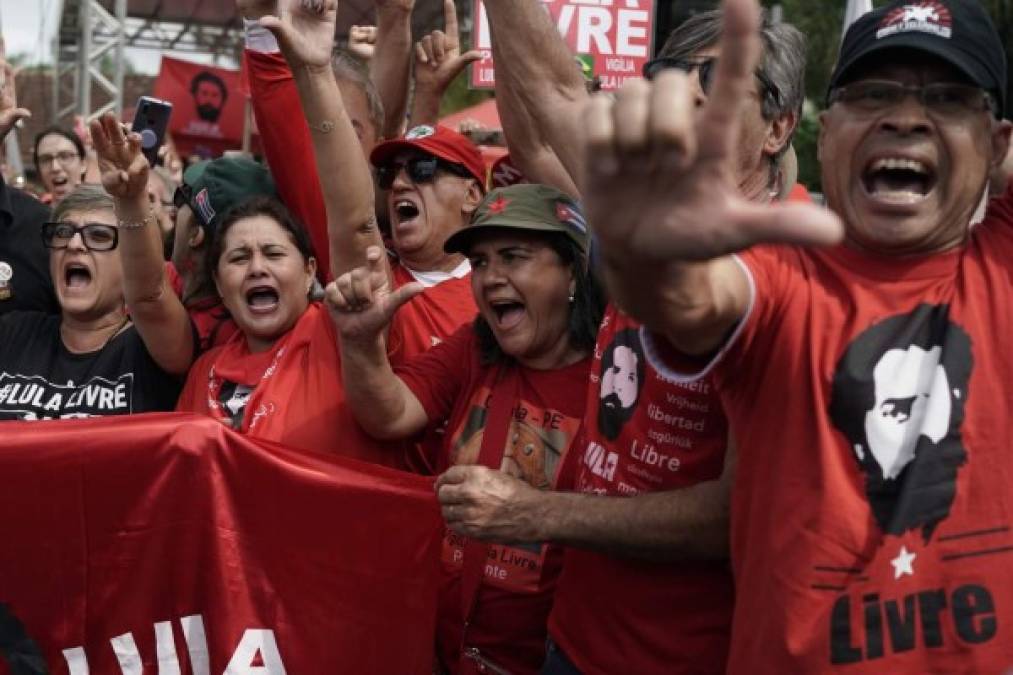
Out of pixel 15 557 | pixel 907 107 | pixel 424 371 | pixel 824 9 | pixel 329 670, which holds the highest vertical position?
pixel 824 9

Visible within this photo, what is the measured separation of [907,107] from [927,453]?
0.56m

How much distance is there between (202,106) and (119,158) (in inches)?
505

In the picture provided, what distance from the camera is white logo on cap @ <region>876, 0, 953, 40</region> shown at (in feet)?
6.97

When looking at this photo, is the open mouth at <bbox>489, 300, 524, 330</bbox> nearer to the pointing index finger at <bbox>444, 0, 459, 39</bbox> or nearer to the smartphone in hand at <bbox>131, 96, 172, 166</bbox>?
the smartphone in hand at <bbox>131, 96, 172, 166</bbox>

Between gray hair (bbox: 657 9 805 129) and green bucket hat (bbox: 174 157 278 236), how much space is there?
4.50ft

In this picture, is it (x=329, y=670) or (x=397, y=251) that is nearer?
(x=329, y=670)

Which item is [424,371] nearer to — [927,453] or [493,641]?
[493,641]

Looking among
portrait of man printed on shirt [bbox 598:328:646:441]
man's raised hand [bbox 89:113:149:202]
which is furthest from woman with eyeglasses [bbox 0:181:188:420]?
portrait of man printed on shirt [bbox 598:328:646:441]

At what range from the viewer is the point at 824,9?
20219 mm

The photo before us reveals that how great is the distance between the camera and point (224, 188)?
3.71m

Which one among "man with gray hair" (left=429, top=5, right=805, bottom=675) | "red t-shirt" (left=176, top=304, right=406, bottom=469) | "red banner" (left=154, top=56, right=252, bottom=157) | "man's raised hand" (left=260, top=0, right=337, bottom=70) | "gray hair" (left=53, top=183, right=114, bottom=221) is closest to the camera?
"man with gray hair" (left=429, top=5, right=805, bottom=675)

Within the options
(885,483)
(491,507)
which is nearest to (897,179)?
(885,483)

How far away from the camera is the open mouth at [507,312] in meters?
3.08

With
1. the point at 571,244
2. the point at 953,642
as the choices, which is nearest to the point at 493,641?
the point at 571,244
